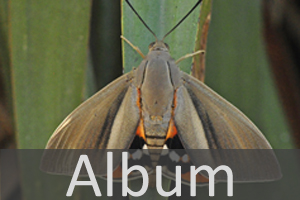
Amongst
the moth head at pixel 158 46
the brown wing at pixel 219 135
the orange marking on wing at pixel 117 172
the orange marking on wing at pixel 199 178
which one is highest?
the moth head at pixel 158 46

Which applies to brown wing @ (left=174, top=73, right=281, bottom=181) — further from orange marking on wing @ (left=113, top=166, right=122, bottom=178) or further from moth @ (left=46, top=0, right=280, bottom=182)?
orange marking on wing @ (left=113, top=166, right=122, bottom=178)

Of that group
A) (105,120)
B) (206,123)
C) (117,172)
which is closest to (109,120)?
(105,120)

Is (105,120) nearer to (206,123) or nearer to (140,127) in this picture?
(140,127)

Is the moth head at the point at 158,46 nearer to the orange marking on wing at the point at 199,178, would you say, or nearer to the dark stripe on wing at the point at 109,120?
the dark stripe on wing at the point at 109,120

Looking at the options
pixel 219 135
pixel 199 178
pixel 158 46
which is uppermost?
pixel 158 46

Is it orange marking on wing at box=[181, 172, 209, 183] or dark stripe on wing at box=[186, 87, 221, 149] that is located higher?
dark stripe on wing at box=[186, 87, 221, 149]

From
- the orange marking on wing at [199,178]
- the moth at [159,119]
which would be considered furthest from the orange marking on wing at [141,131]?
the orange marking on wing at [199,178]

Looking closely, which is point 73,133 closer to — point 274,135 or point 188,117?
point 188,117

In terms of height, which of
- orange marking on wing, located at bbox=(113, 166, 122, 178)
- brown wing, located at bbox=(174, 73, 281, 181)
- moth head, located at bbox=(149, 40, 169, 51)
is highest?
moth head, located at bbox=(149, 40, 169, 51)

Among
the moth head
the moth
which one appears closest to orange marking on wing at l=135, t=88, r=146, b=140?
the moth
